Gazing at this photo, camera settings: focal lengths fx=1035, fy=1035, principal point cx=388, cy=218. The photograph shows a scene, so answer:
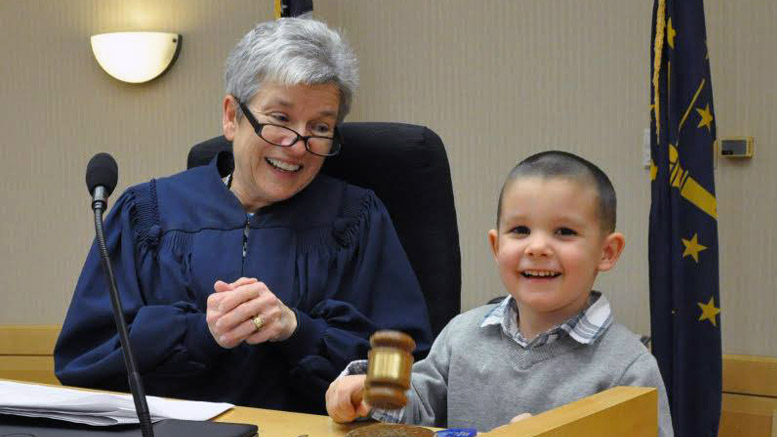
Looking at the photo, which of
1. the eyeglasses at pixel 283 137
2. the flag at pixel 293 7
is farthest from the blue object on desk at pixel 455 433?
the flag at pixel 293 7

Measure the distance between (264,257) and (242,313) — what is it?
0.32m

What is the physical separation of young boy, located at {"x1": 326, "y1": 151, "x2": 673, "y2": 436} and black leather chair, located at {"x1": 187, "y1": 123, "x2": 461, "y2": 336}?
0.64 metres

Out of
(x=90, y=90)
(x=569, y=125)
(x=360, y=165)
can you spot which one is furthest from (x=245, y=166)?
(x=90, y=90)

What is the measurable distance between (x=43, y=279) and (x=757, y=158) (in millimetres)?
2687

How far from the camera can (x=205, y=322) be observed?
6.09 feet

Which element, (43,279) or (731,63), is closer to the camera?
(731,63)

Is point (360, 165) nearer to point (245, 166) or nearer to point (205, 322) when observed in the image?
point (245, 166)

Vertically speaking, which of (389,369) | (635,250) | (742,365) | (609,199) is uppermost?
(609,199)

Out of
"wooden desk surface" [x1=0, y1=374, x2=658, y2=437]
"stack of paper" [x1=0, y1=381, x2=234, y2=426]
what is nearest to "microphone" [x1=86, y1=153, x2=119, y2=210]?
"stack of paper" [x1=0, y1=381, x2=234, y2=426]

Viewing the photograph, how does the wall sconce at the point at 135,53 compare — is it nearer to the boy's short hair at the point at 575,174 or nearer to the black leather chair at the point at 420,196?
the black leather chair at the point at 420,196

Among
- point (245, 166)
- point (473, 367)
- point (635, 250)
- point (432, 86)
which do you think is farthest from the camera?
point (432, 86)

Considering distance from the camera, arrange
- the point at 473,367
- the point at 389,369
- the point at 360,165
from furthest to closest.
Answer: the point at 360,165 → the point at 473,367 → the point at 389,369

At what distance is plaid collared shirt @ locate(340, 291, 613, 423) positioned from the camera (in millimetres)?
1433

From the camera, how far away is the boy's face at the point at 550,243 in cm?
147
